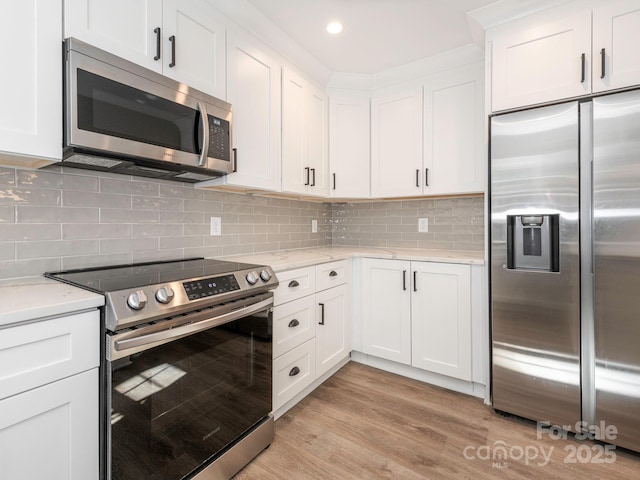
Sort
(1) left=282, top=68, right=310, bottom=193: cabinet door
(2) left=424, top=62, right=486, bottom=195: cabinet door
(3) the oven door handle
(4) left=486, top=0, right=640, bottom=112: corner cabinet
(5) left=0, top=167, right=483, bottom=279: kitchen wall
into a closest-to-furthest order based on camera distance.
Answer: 1. (3) the oven door handle
2. (5) left=0, top=167, right=483, bottom=279: kitchen wall
3. (4) left=486, top=0, right=640, bottom=112: corner cabinet
4. (1) left=282, top=68, right=310, bottom=193: cabinet door
5. (2) left=424, top=62, right=486, bottom=195: cabinet door

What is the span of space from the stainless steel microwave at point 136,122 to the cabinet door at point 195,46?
0.30ft

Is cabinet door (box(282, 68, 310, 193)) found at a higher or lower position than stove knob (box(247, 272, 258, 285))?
higher

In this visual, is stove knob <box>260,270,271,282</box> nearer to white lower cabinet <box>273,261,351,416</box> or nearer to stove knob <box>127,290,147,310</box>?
white lower cabinet <box>273,261,351,416</box>

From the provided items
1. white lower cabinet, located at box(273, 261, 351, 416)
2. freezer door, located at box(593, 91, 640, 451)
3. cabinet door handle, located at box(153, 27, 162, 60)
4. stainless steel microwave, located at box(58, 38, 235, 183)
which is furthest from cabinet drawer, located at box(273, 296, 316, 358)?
freezer door, located at box(593, 91, 640, 451)

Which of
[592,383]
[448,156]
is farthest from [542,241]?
[448,156]

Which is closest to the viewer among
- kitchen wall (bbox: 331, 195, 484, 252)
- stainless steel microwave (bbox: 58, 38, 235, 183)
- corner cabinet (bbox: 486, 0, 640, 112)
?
stainless steel microwave (bbox: 58, 38, 235, 183)

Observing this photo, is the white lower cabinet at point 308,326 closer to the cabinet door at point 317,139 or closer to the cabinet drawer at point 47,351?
the cabinet door at point 317,139

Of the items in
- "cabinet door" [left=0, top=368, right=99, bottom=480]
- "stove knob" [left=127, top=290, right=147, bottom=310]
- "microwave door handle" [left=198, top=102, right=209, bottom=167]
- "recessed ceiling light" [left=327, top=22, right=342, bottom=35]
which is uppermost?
"recessed ceiling light" [left=327, top=22, right=342, bottom=35]

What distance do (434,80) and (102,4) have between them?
2.20 metres

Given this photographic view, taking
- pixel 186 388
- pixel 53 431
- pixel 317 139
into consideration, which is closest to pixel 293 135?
pixel 317 139

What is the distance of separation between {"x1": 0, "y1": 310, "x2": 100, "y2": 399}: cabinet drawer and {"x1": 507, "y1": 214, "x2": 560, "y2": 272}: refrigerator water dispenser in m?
2.07

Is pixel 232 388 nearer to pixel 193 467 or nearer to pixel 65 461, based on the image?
pixel 193 467

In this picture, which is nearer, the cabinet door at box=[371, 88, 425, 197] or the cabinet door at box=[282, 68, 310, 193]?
the cabinet door at box=[282, 68, 310, 193]

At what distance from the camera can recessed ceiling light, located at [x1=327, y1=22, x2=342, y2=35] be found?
81.4 inches
